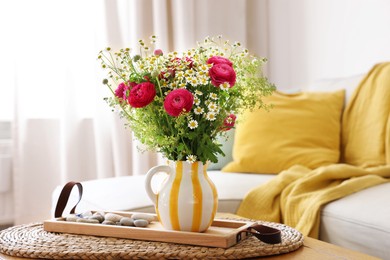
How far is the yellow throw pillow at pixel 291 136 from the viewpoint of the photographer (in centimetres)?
247

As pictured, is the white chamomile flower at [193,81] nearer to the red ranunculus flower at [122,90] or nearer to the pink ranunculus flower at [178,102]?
the pink ranunculus flower at [178,102]

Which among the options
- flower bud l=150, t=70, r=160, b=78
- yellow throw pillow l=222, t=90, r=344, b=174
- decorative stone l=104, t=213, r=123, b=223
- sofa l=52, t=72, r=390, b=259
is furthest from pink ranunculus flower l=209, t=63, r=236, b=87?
yellow throw pillow l=222, t=90, r=344, b=174

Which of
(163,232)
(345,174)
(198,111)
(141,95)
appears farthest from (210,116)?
(345,174)

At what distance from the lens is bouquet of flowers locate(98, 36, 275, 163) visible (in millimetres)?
1209

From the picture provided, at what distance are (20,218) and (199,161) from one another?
1979mm

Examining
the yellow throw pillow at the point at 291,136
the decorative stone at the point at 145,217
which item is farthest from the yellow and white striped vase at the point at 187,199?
the yellow throw pillow at the point at 291,136

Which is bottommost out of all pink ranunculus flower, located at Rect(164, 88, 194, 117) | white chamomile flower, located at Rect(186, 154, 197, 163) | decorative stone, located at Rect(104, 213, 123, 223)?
decorative stone, located at Rect(104, 213, 123, 223)

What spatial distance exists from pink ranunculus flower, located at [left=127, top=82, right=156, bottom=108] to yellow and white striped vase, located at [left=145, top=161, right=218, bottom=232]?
16cm

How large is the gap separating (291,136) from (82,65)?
1292 mm

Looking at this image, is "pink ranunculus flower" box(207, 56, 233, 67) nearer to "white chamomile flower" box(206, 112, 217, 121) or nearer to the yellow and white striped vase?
"white chamomile flower" box(206, 112, 217, 121)

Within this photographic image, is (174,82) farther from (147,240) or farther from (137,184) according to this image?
(137,184)

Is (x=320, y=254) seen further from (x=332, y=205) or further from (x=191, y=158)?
(x=332, y=205)

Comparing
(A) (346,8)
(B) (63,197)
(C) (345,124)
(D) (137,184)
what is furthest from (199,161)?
(A) (346,8)

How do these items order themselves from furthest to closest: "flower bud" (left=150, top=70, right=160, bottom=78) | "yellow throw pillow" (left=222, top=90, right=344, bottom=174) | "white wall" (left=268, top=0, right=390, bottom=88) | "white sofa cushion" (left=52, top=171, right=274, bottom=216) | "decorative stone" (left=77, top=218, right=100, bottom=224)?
"white wall" (left=268, top=0, right=390, bottom=88) → "yellow throw pillow" (left=222, top=90, right=344, bottom=174) → "white sofa cushion" (left=52, top=171, right=274, bottom=216) → "decorative stone" (left=77, top=218, right=100, bottom=224) → "flower bud" (left=150, top=70, right=160, bottom=78)
